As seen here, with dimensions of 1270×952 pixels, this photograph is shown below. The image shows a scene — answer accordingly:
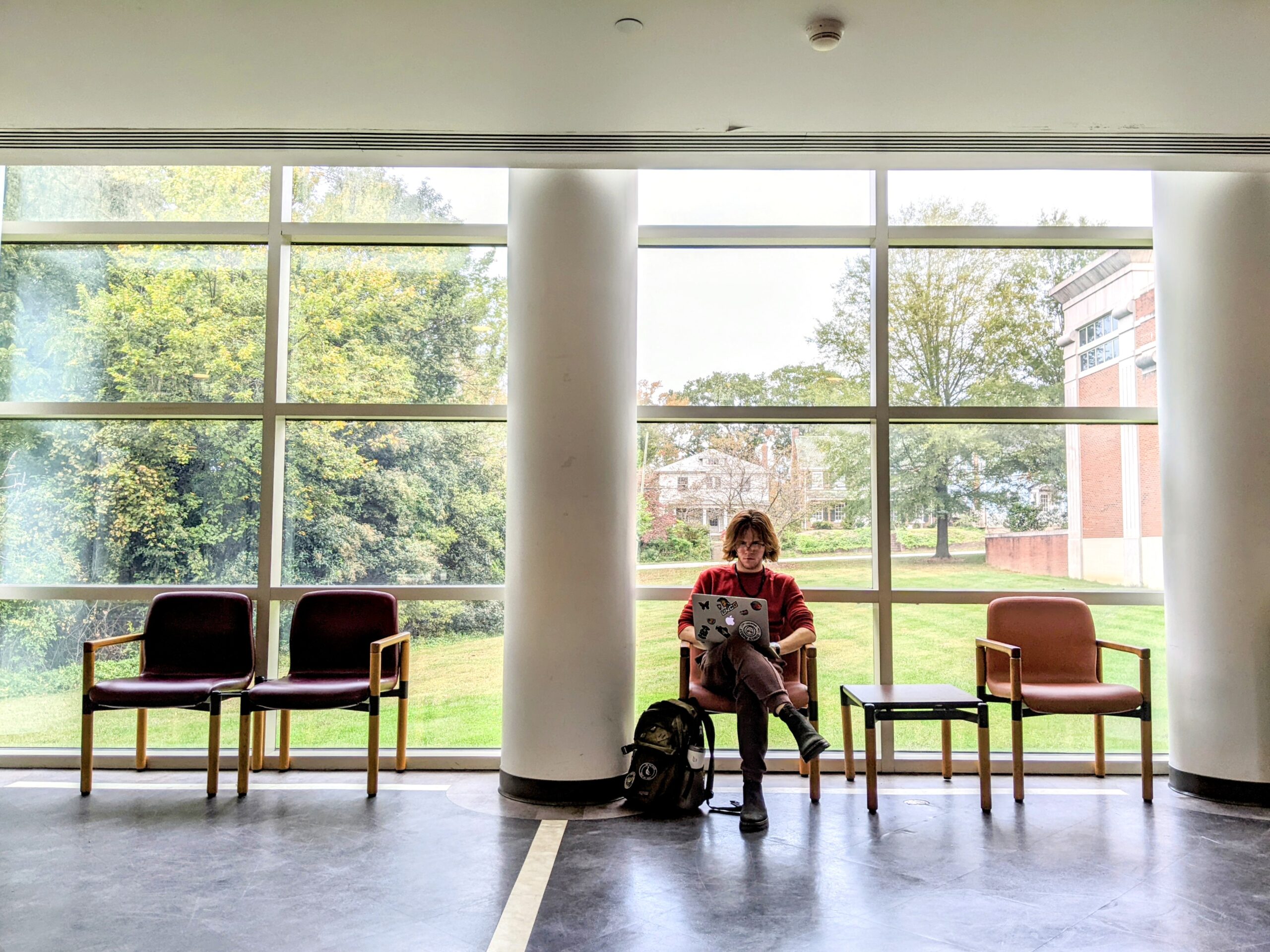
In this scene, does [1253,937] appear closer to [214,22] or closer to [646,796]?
[646,796]

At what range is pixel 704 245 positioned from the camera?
519 cm

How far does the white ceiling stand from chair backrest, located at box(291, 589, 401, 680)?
8.22 feet

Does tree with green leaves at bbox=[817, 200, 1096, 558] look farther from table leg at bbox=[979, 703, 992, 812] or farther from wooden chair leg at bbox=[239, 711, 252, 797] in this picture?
wooden chair leg at bbox=[239, 711, 252, 797]

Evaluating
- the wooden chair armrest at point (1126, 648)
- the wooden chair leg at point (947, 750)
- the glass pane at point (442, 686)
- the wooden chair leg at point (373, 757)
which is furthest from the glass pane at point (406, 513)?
the wooden chair armrest at point (1126, 648)

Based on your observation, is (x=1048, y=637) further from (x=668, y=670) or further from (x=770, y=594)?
(x=668, y=670)

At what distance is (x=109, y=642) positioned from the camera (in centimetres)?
462

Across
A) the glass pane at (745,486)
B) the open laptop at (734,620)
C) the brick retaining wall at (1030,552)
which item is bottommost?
the open laptop at (734,620)

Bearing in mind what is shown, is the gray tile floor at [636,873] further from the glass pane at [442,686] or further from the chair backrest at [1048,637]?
the chair backrest at [1048,637]

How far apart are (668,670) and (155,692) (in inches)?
106

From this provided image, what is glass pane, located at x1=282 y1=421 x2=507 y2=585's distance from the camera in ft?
16.9

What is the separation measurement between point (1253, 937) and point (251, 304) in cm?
559

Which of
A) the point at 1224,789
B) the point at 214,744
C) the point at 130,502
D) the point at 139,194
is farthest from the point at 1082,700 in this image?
the point at 139,194

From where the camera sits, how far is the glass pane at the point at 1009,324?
5160 mm

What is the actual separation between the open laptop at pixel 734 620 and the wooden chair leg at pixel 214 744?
97.3 inches
